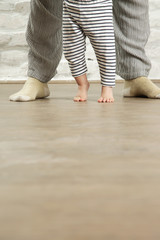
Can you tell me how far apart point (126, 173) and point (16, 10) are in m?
2.38

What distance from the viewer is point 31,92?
4.22ft

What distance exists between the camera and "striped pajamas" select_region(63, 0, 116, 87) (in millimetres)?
1164

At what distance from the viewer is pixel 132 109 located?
97 cm

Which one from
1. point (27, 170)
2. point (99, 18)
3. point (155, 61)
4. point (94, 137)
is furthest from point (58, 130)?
point (155, 61)

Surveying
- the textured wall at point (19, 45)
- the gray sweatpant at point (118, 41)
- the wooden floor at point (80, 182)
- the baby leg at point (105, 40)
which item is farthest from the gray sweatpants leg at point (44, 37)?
the textured wall at point (19, 45)

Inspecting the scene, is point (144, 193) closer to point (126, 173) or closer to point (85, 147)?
point (126, 173)

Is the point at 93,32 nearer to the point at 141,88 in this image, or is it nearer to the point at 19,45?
the point at 141,88

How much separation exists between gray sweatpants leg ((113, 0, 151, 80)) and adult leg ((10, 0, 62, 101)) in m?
0.19

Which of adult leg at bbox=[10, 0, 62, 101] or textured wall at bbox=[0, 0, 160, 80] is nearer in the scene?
adult leg at bbox=[10, 0, 62, 101]

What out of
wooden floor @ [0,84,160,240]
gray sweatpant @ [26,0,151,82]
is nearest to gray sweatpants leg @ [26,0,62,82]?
gray sweatpant @ [26,0,151,82]

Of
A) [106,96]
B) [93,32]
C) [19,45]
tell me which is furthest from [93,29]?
[19,45]

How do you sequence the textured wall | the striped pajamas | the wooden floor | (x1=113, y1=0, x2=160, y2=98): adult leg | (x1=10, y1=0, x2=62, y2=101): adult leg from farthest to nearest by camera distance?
the textured wall, (x1=113, y1=0, x2=160, y2=98): adult leg, (x1=10, y1=0, x2=62, y2=101): adult leg, the striped pajamas, the wooden floor

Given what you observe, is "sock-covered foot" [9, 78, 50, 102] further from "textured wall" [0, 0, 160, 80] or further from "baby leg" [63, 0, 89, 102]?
"textured wall" [0, 0, 160, 80]

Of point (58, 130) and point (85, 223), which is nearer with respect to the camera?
point (85, 223)
